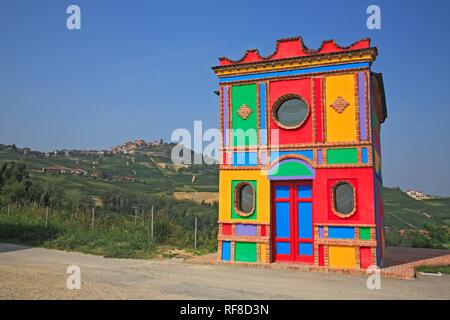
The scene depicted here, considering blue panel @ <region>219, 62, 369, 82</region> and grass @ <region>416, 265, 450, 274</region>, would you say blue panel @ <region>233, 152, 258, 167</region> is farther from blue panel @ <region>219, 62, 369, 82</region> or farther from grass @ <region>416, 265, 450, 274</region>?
grass @ <region>416, 265, 450, 274</region>

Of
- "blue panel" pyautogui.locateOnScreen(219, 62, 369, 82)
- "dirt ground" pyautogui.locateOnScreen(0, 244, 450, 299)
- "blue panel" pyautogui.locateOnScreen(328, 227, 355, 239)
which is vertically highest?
"blue panel" pyautogui.locateOnScreen(219, 62, 369, 82)

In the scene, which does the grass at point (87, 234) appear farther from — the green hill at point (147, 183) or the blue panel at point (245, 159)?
the green hill at point (147, 183)

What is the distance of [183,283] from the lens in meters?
9.12

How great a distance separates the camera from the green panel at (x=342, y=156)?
11781mm

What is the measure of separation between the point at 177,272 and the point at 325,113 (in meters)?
6.67

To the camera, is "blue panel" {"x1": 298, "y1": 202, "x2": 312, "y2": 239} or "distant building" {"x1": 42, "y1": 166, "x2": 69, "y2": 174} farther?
"distant building" {"x1": 42, "y1": 166, "x2": 69, "y2": 174}

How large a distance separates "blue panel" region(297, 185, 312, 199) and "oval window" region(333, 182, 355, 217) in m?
0.78

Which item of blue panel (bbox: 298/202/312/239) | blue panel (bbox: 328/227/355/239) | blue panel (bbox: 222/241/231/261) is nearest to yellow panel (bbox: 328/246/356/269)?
blue panel (bbox: 328/227/355/239)

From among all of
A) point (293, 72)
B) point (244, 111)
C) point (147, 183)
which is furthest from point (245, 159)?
point (147, 183)

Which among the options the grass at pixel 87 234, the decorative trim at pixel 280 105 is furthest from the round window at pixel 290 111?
the grass at pixel 87 234

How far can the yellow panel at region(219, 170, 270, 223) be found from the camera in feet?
41.2

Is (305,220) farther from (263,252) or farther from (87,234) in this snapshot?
(87,234)

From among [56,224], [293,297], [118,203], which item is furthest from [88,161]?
[293,297]

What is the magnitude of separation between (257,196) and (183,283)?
4509 mm
